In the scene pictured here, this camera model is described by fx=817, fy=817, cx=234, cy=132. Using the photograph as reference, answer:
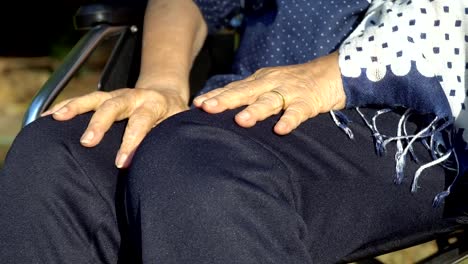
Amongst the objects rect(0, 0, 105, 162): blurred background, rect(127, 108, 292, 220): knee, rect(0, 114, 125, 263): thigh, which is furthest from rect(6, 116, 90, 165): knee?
rect(0, 0, 105, 162): blurred background

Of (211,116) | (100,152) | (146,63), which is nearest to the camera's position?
(211,116)

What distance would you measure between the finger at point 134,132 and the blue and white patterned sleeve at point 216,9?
518 mm

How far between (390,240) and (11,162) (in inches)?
25.6

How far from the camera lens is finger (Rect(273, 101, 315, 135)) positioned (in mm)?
1301

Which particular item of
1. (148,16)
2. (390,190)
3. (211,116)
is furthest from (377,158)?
(148,16)

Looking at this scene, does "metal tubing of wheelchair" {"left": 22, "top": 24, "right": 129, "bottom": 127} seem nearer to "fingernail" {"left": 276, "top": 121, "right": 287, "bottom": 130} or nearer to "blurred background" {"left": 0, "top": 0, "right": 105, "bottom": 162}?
"fingernail" {"left": 276, "top": 121, "right": 287, "bottom": 130}

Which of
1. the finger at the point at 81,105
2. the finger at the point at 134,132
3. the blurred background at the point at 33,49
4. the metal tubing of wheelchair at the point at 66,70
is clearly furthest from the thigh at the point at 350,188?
the blurred background at the point at 33,49

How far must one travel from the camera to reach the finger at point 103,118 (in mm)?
1373

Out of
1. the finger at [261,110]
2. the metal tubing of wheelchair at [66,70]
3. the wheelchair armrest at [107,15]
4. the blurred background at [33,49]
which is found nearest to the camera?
the finger at [261,110]

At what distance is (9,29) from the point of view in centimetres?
424

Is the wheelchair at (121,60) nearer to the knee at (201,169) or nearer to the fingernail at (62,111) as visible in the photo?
the fingernail at (62,111)

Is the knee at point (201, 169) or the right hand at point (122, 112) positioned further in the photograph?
the right hand at point (122, 112)

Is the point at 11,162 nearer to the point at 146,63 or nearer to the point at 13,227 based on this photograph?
the point at 13,227

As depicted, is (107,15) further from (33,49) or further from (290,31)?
(33,49)
